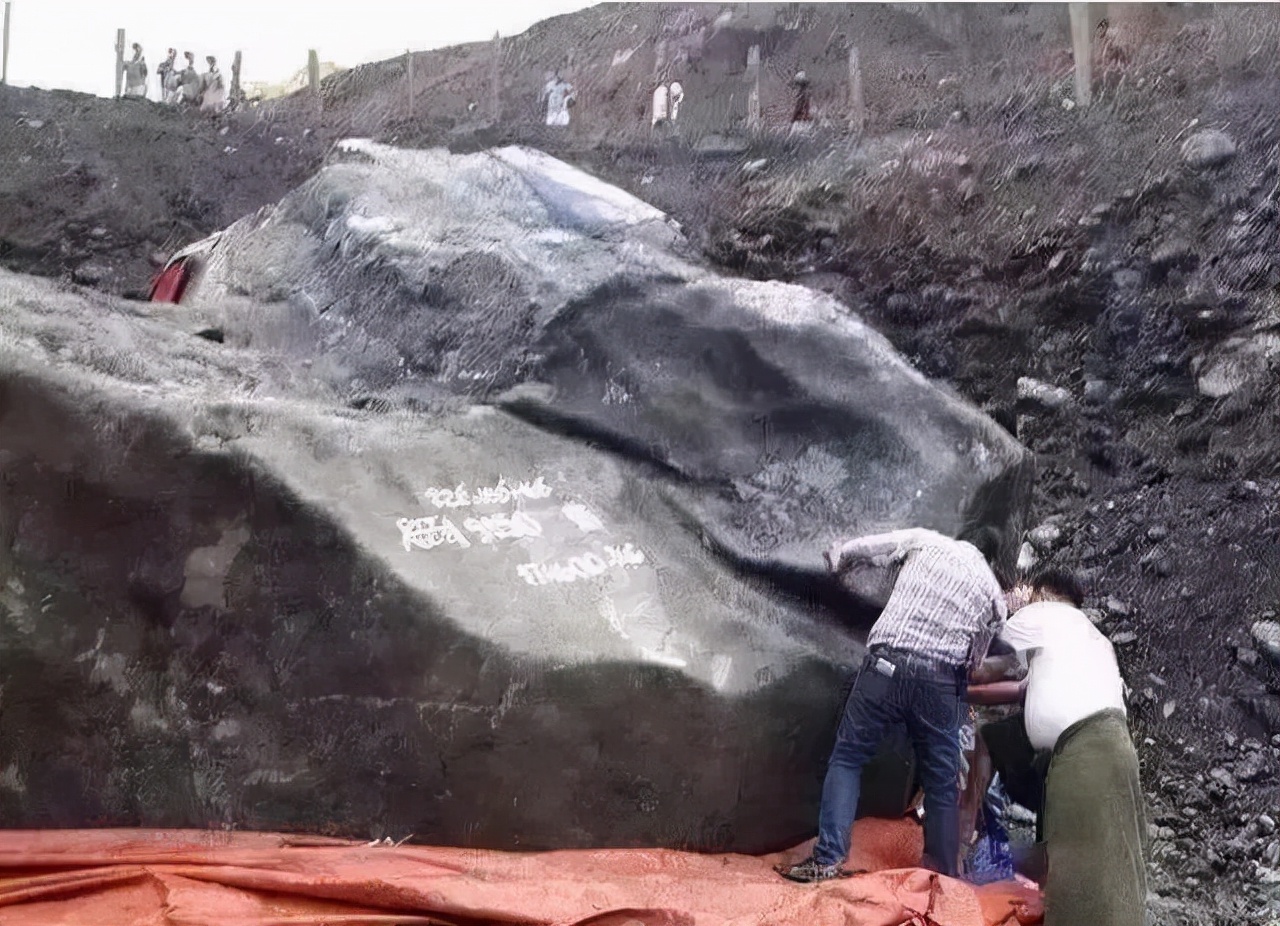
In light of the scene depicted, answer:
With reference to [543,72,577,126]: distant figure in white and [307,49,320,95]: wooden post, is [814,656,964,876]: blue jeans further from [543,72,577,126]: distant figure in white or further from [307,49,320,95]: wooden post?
[307,49,320,95]: wooden post

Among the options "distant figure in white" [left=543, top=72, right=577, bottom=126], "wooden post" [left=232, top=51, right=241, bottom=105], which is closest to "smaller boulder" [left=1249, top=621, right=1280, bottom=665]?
"distant figure in white" [left=543, top=72, right=577, bottom=126]

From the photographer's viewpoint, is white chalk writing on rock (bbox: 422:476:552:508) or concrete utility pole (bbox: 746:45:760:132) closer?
white chalk writing on rock (bbox: 422:476:552:508)

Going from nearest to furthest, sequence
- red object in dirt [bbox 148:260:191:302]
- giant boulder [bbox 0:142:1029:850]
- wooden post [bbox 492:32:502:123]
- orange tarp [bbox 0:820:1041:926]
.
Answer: orange tarp [bbox 0:820:1041:926]
giant boulder [bbox 0:142:1029:850]
red object in dirt [bbox 148:260:191:302]
wooden post [bbox 492:32:502:123]

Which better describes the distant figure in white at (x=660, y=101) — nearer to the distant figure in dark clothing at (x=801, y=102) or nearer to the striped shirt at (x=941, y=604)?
the distant figure in dark clothing at (x=801, y=102)

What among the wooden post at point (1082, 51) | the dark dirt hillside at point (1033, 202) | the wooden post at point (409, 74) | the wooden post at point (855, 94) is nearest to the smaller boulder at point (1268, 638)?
the dark dirt hillside at point (1033, 202)

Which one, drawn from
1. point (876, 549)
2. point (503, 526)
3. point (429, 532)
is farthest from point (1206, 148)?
point (429, 532)

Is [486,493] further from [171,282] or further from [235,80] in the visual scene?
[235,80]

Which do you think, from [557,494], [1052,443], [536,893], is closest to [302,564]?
[557,494]

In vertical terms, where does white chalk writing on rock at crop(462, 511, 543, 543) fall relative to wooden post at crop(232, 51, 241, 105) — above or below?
below
